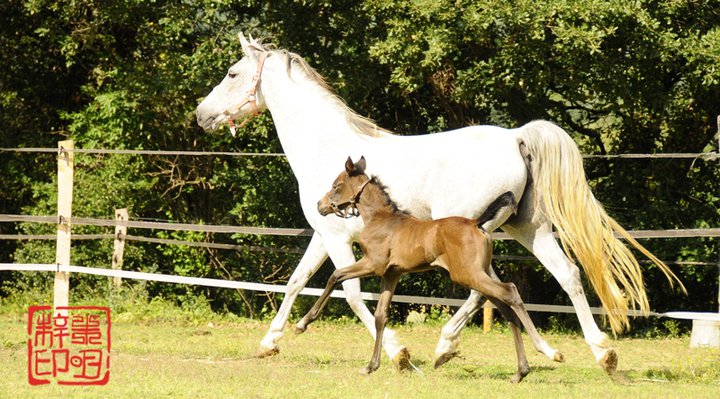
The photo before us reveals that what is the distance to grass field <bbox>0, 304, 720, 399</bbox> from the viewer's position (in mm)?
5852

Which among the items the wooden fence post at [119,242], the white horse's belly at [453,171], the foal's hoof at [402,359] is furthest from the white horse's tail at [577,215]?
the wooden fence post at [119,242]

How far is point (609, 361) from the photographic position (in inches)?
253

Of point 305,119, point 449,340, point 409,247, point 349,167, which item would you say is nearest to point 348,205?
point 349,167

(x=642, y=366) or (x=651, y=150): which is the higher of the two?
(x=651, y=150)

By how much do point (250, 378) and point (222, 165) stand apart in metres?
7.33

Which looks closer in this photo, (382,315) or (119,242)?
(382,315)

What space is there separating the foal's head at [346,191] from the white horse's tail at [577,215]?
3.99 feet

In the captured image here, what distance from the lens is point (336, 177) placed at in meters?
7.29

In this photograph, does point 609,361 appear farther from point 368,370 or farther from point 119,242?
point 119,242

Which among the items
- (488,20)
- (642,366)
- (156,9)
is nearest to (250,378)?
(642,366)

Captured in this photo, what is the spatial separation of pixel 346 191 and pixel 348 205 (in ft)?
0.31

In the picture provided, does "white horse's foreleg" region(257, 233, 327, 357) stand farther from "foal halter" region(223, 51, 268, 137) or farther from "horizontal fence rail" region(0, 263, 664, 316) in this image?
"horizontal fence rail" region(0, 263, 664, 316)

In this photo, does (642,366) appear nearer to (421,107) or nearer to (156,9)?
(421,107)

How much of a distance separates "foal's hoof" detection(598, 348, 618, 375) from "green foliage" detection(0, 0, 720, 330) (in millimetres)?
3657
